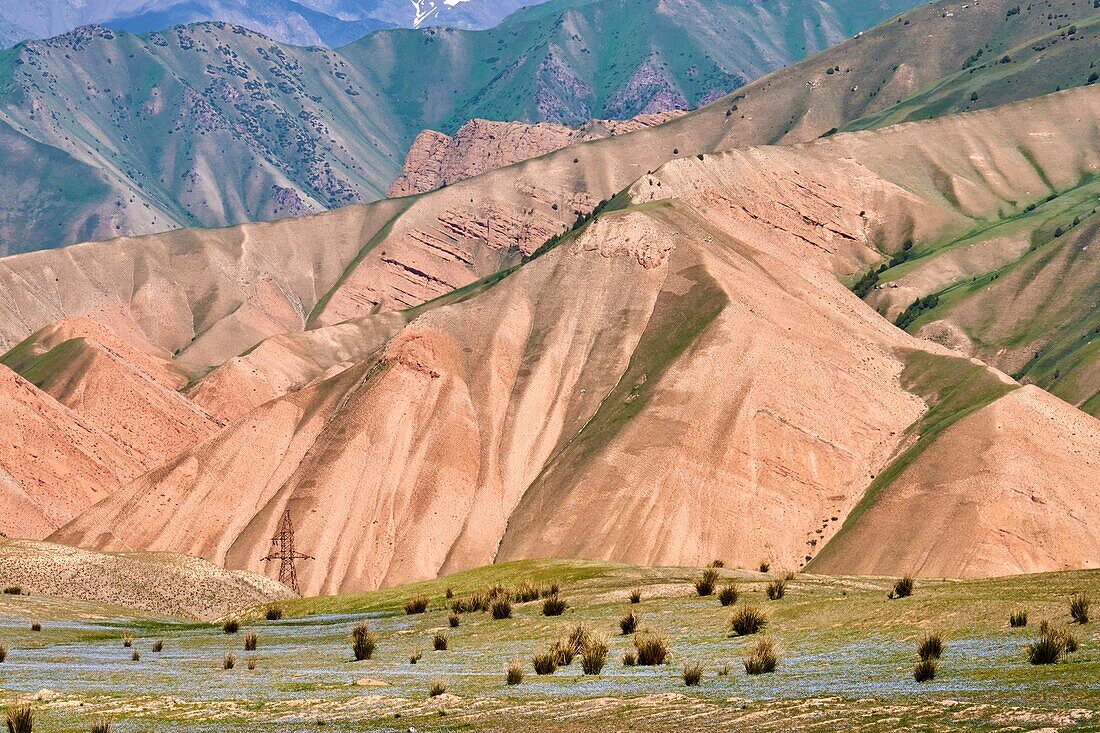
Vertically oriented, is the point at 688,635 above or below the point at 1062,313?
below

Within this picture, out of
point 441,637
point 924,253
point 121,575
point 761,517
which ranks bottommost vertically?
point 441,637

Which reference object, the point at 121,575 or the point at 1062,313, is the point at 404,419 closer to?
the point at 121,575

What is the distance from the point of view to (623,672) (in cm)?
2233

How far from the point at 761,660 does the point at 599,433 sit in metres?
97.9

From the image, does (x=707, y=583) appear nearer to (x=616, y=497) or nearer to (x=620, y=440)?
(x=616, y=497)

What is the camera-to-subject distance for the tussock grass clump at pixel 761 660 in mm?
20781

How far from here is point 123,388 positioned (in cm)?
14788

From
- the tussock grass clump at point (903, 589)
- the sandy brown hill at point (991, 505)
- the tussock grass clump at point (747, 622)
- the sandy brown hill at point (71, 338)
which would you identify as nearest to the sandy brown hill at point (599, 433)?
the sandy brown hill at point (991, 505)

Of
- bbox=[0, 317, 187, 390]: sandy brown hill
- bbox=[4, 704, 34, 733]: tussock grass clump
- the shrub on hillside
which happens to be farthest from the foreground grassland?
bbox=[0, 317, 187, 390]: sandy brown hill

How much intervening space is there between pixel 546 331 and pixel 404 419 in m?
18.2

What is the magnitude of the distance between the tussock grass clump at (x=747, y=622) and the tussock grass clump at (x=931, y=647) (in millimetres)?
6218

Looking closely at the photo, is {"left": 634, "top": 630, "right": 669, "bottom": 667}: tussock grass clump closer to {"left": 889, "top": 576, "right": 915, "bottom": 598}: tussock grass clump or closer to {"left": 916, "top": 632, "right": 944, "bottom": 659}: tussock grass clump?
{"left": 916, "top": 632, "right": 944, "bottom": 659}: tussock grass clump

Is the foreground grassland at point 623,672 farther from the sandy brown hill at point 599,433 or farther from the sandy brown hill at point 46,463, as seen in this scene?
the sandy brown hill at point 46,463

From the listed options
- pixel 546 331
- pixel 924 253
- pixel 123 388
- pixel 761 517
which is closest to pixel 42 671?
pixel 761 517
